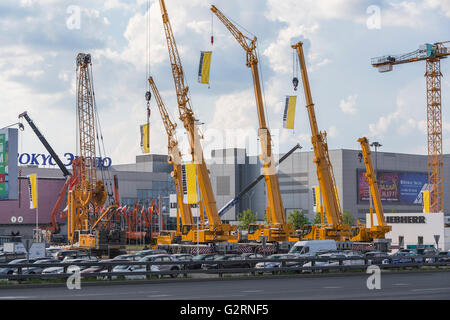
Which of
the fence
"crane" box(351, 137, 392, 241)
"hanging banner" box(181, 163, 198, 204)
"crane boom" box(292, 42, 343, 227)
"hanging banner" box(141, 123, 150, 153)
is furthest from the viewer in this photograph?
"crane" box(351, 137, 392, 241)

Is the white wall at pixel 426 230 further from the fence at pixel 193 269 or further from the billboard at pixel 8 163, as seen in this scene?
the billboard at pixel 8 163

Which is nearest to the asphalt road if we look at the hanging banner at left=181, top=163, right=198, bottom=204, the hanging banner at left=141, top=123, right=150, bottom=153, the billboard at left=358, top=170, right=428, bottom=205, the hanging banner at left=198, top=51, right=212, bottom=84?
the hanging banner at left=198, top=51, right=212, bottom=84

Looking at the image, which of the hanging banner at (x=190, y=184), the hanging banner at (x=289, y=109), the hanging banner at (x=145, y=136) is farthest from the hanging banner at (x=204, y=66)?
the hanging banner at (x=145, y=136)

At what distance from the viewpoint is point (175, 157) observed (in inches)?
3433

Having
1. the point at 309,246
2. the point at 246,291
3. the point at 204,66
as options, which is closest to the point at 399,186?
the point at 204,66

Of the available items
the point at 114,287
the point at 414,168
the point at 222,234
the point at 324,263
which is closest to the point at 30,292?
the point at 114,287

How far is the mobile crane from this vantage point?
73.9m

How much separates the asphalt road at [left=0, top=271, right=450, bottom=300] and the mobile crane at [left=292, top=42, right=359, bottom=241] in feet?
127

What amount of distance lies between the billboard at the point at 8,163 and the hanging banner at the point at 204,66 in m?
18.7

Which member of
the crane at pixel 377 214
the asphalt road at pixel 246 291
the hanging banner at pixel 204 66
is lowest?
the asphalt road at pixel 246 291

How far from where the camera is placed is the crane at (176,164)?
80.4m

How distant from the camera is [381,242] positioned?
79750 millimetres

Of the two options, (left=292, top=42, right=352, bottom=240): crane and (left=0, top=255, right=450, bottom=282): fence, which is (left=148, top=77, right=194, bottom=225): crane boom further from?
(left=0, top=255, right=450, bottom=282): fence
